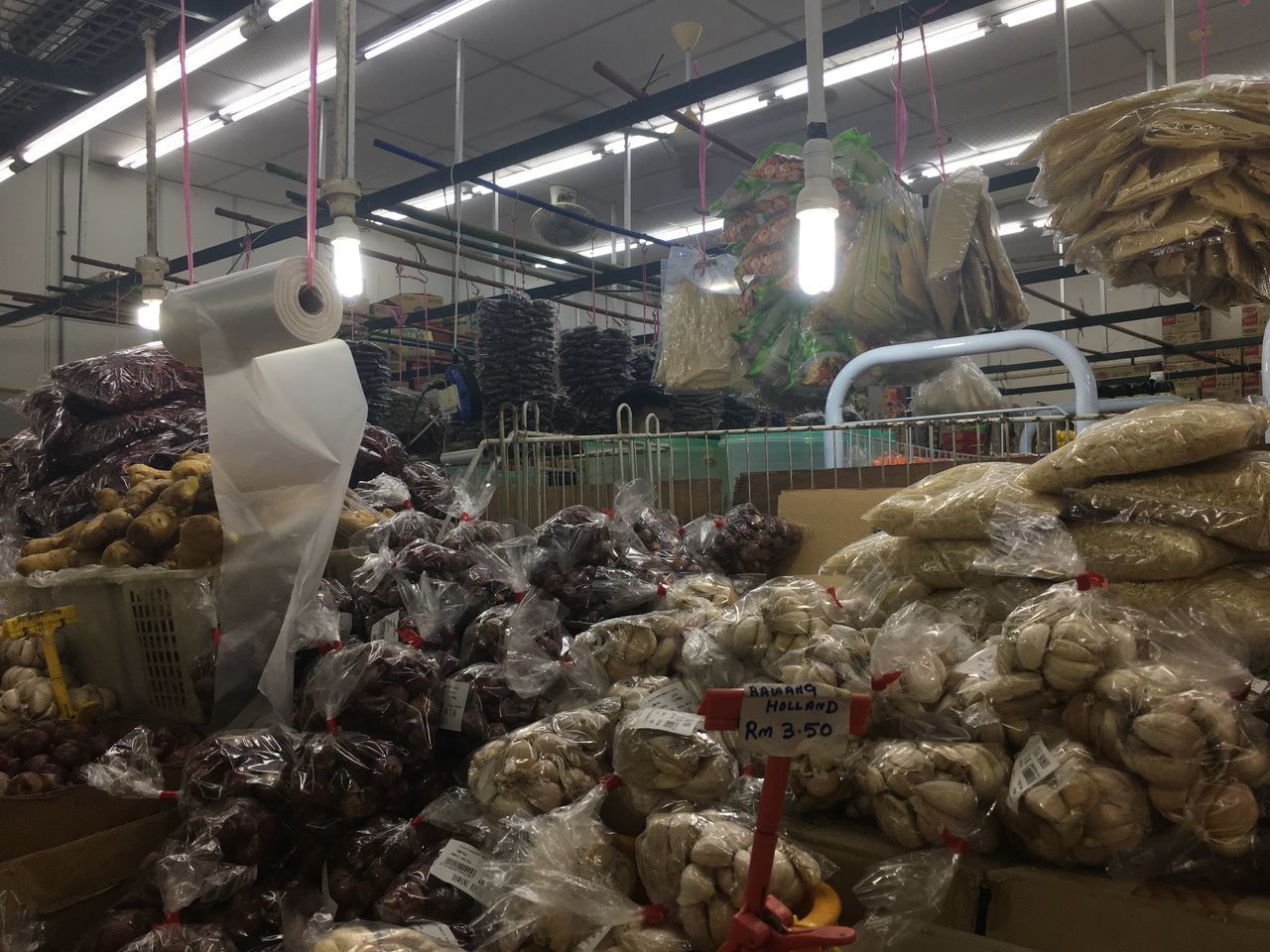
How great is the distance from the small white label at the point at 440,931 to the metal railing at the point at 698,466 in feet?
5.38

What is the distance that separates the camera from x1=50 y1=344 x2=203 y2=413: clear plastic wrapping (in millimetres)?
2861

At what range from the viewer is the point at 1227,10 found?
5414 millimetres

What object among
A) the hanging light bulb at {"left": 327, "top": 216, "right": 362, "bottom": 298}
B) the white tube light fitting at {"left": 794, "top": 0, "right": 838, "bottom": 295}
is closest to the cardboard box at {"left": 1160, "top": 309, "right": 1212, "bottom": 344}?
the white tube light fitting at {"left": 794, "top": 0, "right": 838, "bottom": 295}

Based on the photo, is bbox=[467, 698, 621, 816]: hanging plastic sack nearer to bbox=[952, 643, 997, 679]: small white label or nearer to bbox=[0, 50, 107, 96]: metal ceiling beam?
bbox=[952, 643, 997, 679]: small white label

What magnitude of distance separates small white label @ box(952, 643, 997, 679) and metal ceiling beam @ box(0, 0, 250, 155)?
2.99 metres

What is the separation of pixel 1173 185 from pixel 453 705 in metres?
1.58

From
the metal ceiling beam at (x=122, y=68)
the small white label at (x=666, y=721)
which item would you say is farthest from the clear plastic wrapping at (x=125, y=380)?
the small white label at (x=666, y=721)

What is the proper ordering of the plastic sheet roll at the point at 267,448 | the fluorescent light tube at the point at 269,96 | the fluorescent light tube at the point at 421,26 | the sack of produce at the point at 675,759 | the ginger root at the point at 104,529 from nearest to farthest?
the sack of produce at the point at 675,759 → the plastic sheet roll at the point at 267,448 → the ginger root at the point at 104,529 → the fluorescent light tube at the point at 421,26 → the fluorescent light tube at the point at 269,96

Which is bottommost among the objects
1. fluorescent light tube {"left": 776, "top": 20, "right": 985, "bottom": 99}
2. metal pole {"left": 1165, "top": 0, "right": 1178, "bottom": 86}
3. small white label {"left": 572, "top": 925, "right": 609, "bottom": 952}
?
small white label {"left": 572, "top": 925, "right": 609, "bottom": 952}

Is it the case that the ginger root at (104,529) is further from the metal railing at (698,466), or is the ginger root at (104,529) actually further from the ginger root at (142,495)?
the metal railing at (698,466)

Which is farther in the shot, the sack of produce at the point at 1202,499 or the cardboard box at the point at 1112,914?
the sack of produce at the point at 1202,499

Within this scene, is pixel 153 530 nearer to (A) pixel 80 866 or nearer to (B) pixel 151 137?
(A) pixel 80 866

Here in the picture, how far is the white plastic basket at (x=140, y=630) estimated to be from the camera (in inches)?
77.0

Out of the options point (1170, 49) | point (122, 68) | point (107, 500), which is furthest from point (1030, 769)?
point (122, 68)
